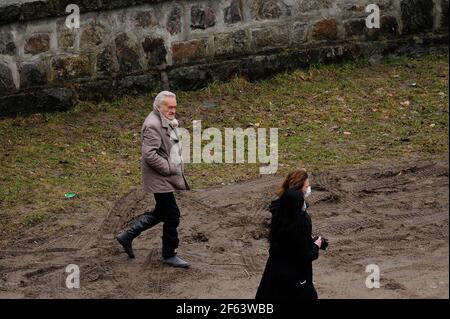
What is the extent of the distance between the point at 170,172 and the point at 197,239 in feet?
3.89

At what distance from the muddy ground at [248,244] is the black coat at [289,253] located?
31.8 inches

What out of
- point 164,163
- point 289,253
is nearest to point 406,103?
point 164,163

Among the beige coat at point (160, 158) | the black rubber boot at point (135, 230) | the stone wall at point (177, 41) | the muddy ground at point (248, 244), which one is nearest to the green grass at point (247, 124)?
the stone wall at point (177, 41)

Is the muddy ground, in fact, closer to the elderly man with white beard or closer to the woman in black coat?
the elderly man with white beard

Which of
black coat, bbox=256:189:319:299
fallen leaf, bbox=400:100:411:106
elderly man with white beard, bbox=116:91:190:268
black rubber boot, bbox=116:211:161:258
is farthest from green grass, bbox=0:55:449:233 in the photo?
black coat, bbox=256:189:319:299

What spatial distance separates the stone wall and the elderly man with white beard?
180 inches

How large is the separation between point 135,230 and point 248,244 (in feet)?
3.85

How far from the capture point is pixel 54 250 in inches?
399

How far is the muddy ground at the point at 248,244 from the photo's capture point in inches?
355

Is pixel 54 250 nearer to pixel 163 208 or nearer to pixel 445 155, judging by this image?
pixel 163 208

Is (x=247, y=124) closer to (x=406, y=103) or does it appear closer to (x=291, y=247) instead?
(x=406, y=103)

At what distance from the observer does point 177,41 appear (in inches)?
548

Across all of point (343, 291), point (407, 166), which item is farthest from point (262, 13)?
point (343, 291)

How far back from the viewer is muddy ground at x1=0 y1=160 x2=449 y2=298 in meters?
9.02
